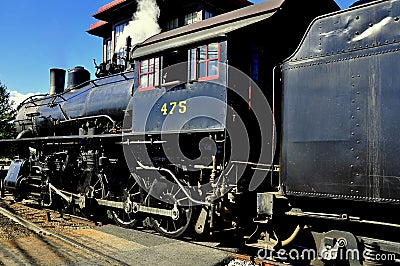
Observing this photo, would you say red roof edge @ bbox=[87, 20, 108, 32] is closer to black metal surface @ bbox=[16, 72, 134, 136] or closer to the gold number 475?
black metal surface @ bbox=[16, 72, 134, 136]

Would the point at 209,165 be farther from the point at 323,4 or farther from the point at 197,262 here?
the point at 323,4

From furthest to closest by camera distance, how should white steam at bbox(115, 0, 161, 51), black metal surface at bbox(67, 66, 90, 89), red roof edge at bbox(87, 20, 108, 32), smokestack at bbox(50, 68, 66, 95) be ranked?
red roof edge at bbox(87, 20, 108, 32), white steam at bbox(115, 0, 161, 51), smokestack at bbox(50, 68, 66, 95), black metal surface at bbox(67, 66, 90, 89)

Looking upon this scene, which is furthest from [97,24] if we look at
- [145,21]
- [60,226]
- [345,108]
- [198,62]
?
[345,108]

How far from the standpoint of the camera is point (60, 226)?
24.7ft

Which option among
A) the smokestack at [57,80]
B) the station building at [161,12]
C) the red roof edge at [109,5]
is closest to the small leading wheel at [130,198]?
the station building at [161,12]

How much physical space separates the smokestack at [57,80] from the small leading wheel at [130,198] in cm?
742

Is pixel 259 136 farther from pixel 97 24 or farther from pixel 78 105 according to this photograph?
pixel 97 24

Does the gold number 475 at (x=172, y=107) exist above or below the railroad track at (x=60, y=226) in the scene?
above

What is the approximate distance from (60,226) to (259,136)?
175 inches

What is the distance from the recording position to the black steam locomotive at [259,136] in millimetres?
3701

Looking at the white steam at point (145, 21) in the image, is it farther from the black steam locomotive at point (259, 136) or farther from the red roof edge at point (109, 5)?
the black steam locomotive at point (259, 136)

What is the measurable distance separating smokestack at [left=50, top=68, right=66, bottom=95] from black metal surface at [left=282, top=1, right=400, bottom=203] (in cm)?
1101

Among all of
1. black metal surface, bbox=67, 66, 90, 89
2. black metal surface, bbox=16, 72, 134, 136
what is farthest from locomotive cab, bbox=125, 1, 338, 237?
black metal surface, bbox=67, 66, 90, 89

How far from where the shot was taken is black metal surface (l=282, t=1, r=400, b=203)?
3.54 meters
